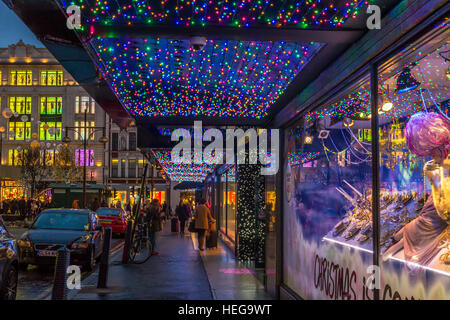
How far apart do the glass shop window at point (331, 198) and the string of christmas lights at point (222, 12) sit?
1004mm

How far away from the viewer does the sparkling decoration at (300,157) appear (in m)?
7.31

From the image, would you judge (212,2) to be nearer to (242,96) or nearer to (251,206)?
(242,96)

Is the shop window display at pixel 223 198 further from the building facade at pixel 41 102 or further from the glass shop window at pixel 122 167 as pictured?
the building facade at pixel 41 102

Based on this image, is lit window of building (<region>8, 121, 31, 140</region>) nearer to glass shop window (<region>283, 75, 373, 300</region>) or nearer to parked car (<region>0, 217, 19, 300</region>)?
parked car (<region>0, 217, 19, 300</region>)

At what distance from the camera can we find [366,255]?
5.20 m

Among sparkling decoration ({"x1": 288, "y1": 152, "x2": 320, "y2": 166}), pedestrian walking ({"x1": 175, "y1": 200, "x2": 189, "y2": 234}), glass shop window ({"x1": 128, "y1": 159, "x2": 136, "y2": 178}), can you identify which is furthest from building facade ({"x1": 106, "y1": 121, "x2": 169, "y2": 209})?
sparkling decoration ({"x1": 288, "y1": 152, "x2": 320, "y2": 166})

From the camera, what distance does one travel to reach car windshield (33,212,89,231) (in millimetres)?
13844

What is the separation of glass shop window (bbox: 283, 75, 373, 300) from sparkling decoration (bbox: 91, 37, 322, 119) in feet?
2.50

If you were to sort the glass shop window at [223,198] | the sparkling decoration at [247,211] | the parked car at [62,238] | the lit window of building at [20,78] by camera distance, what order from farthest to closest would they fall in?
the lit window of building at [20,78] → the glass shop window at [223,198] → the sparkling decoration at [247,211] → the parked car at [62,238]

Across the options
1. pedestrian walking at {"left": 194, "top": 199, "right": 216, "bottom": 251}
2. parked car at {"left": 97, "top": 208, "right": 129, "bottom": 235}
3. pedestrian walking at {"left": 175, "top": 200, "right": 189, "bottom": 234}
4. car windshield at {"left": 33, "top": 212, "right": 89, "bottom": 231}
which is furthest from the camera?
pedestrian walking at {"left": 175, "top": 200, "right": 189, "bottom": 234}

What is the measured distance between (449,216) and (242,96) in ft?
16.9

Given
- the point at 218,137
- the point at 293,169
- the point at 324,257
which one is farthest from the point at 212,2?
the point at 218,137

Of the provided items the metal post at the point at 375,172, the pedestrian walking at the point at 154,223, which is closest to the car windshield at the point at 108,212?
the pedestrian walking at the point at 154,223

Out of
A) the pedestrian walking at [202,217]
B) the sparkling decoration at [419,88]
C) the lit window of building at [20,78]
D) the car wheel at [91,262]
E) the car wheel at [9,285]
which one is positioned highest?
the lit window of building at [20,78]
